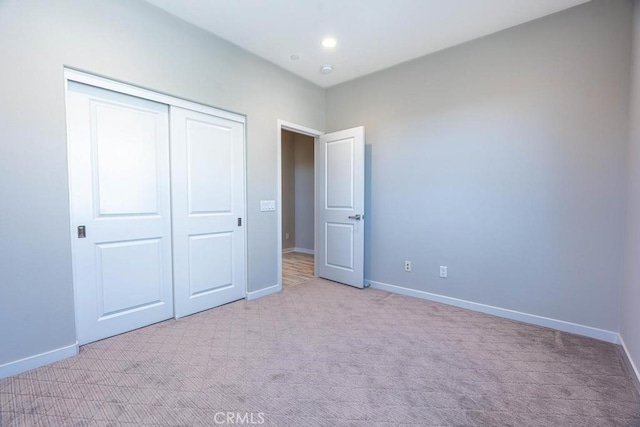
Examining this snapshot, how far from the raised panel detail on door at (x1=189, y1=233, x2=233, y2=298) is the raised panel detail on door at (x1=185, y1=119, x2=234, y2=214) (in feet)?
1.00

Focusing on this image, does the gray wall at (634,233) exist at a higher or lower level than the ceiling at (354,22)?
lower

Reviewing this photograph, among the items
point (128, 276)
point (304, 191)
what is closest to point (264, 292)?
point (128, 276)

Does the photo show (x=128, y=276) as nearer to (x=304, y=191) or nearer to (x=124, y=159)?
(x=124, y=159)

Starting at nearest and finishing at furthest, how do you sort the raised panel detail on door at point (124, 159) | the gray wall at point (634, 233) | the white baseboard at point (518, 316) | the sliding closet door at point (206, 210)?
1. the gray wall at point (634, 233)
2. the raised panel detail on door at point (124, 159)
3. the white baseboard at point (518, 316)
4. the sliding closet door at point (206, 210)

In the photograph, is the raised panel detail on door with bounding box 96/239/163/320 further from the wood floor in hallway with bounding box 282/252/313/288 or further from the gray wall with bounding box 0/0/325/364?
the wood floor in hallway with bounding box 282/252/313/288

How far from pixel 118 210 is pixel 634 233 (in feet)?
12.7

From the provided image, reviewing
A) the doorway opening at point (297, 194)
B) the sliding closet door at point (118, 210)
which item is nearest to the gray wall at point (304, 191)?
the doorway opening at point (297, 194)

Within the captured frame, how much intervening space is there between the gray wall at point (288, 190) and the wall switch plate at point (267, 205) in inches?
117

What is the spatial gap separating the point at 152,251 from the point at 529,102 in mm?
3727

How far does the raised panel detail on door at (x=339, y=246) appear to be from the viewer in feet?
12.3

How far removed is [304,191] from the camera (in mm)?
6426

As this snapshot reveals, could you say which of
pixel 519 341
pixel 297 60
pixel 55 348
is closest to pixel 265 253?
pixel 55 348

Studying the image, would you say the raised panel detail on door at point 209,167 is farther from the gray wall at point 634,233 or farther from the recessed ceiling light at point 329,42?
the gray wall at point 634,233

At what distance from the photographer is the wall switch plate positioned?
332cm
